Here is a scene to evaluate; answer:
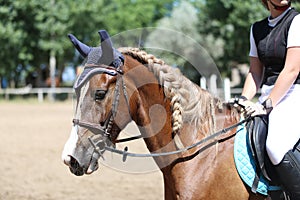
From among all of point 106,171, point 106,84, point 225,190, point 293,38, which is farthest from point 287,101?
point 106,171

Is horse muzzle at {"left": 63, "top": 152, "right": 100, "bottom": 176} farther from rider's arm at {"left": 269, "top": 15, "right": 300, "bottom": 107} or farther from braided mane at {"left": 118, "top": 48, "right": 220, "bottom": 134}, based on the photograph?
rider's arm at {"left": 269, "top": 15, "right": 300, "bottom": 107}

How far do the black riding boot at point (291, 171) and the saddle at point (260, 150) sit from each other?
66 mm

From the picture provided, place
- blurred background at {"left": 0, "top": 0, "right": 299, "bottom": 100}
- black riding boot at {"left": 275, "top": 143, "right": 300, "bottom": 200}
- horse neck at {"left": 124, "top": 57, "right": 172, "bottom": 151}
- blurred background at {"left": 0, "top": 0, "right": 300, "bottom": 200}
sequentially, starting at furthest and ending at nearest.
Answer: blurred background at {"left": 0, "top": 0, "right": 299, "bottom": 100}
blurred background at {"left": 0, "top": 0, "right": 300, "bottom": 200}
horse neck at {"left": 124, "top": 57, "right": 172, "bottom": 151}
black riding boot at {"left": 275, "top": 143, "right": 300, "bottom": 200}

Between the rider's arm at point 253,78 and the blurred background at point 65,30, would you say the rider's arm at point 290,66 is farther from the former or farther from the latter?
the blurred background at point 65,30

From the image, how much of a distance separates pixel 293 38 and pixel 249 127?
2.10 feet

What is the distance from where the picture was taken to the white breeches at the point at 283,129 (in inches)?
116

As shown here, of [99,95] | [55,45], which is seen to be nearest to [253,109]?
[99,95]

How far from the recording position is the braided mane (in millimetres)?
3150

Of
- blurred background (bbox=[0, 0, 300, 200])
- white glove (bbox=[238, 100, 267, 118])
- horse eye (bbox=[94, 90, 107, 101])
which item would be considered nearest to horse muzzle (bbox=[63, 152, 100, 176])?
horse eye (bbox=[94, 90, 107, 101])

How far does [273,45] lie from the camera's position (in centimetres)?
308

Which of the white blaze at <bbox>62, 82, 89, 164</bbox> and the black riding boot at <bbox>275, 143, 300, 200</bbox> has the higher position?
the white blaze at <bbox>62, 82, 89, 164</bbox>

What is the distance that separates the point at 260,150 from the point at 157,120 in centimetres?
69

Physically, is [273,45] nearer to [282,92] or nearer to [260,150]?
[282,92]

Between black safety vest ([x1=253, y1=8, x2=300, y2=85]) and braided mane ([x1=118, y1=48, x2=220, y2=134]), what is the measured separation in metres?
0.45
